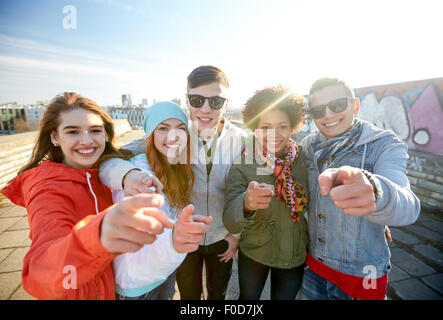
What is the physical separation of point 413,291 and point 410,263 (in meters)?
0.64

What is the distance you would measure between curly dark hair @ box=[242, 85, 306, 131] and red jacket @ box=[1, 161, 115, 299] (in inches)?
57.6

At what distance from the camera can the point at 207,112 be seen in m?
1.82

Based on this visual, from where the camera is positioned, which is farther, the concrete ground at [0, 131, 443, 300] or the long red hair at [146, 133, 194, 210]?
the concrete ground at [0, 131, 443, 300]

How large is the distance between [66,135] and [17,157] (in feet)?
20.8

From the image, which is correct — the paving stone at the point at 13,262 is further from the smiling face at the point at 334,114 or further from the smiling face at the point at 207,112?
the smiling face at the point at 334,114

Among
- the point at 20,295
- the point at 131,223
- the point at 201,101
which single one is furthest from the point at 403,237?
the point at 20,295

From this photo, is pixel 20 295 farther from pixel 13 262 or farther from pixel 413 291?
pixel 413 291

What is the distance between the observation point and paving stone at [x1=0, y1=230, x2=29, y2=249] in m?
3.18

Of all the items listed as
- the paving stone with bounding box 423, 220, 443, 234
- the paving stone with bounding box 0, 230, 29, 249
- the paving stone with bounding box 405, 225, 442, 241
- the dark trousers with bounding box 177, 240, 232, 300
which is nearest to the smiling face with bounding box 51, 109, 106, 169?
the dark trousers with bounding box 177, 240, 232, 300

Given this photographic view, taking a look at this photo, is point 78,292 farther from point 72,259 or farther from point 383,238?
point 383,238

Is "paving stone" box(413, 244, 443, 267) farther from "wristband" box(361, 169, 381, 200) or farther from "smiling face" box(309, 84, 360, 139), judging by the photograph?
"wristband" box(361, 169, 381, 200)

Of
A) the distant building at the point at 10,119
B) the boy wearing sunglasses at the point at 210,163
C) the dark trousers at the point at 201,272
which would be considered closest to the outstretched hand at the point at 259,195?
the boy wearing sunglasses at the point at 210,163
